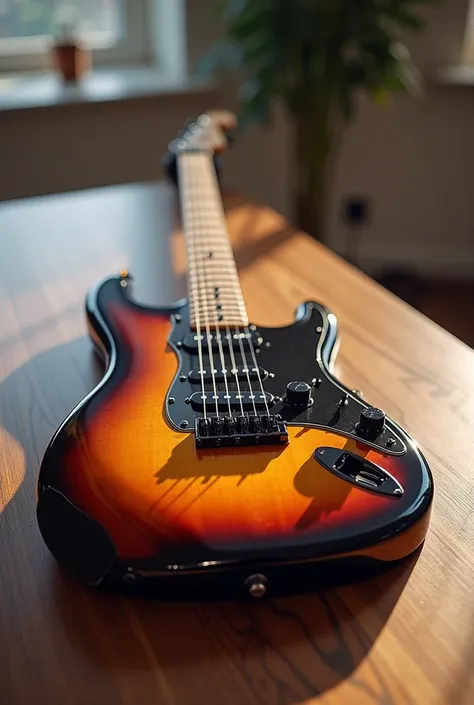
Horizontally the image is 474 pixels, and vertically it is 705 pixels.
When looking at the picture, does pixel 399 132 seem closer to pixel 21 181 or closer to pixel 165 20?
pixel 165 20

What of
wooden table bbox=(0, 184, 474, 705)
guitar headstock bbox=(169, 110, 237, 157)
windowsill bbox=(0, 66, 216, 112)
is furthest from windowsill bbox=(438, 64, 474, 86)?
wooden table bbox=(0, 184, 474, 705)

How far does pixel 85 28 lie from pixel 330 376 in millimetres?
1683

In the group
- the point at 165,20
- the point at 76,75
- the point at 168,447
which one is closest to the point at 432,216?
the point at 165,20

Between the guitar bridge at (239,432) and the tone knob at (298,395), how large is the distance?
0.13 feet

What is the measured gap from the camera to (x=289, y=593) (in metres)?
0.54

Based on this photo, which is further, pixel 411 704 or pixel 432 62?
pixel 432 62

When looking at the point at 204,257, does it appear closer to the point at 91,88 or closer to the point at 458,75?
the point at 91,88

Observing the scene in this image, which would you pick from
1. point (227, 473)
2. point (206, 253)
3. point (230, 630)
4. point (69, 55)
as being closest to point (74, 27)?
point (69, 55)

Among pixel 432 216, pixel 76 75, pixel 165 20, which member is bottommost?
pixel 432 216

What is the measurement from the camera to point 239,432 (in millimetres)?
622

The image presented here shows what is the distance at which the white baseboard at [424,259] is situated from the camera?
7.60ft

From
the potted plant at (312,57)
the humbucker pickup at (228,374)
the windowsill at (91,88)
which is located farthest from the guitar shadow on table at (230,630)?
the windowsill at (91,88)

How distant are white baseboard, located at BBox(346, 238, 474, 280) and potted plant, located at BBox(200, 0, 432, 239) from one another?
0.57 m

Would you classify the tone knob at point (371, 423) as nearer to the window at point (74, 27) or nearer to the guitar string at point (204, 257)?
the guitar string at point (204, 257)
